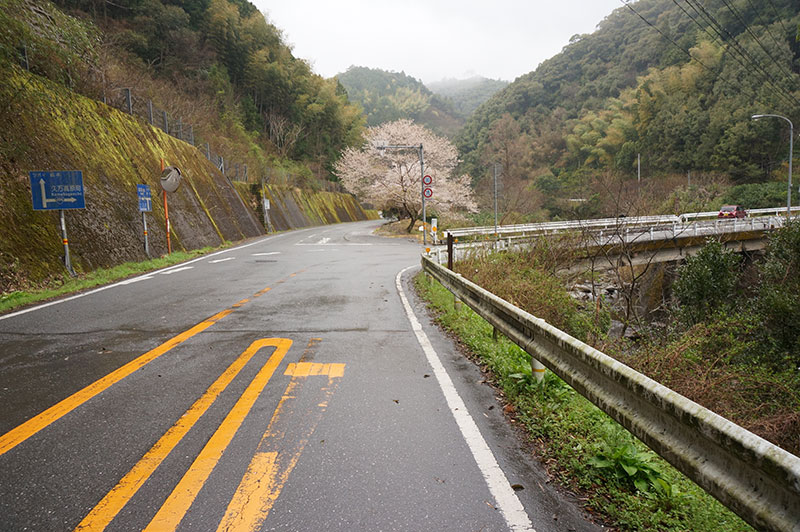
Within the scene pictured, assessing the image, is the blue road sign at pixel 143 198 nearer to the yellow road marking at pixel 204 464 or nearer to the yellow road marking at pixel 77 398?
the yellow road marking at pixel 77 398

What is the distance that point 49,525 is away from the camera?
2.18 meters

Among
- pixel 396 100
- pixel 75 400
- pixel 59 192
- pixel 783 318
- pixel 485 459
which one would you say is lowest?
pixel 783 318

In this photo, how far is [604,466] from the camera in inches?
108

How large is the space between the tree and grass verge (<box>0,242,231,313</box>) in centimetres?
2252

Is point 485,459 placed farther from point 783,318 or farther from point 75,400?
point 783,318

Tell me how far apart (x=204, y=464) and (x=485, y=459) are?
1813mm

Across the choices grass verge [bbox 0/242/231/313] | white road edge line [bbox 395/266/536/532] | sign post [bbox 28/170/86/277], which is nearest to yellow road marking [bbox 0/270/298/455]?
white road edge line [bbox 395/266/536/532]

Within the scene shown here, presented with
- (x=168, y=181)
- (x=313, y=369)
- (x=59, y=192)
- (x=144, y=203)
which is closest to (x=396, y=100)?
(x=168, y=181)

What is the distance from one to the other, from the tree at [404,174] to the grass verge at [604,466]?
3170 centimetres

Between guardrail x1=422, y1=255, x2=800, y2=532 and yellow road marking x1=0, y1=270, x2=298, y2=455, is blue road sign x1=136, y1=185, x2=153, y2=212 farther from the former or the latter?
guardrail x1=422, y1=255, x2=800, y2=532

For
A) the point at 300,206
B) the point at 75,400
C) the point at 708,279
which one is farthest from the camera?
the point at 300,206

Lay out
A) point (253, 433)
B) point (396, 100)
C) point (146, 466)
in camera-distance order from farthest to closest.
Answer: point (396, 100) → point (253, 433) → point (146, 466)

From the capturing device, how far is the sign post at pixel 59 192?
406 inches

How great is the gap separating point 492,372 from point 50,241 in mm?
11596
